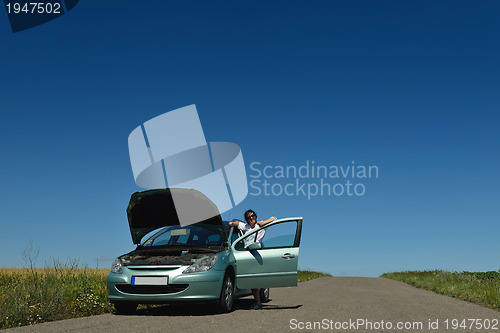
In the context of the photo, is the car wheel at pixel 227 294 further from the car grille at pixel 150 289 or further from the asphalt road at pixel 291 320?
the car grille at pixel 150 289

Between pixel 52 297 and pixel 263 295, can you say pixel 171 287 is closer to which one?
pixel 52 297

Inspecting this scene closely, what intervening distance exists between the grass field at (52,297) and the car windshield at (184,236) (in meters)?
1.45

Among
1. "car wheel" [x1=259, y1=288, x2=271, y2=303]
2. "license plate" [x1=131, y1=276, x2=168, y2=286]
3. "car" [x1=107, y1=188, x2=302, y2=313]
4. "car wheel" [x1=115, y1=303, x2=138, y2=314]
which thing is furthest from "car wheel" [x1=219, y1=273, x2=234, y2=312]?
"car wheel" [x1=259, y1=288, x2=271, y2=303]

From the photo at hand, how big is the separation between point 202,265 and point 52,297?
8.83 feet

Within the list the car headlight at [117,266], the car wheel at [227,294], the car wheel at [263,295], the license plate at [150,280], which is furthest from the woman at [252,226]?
the car headlight at [117,266]

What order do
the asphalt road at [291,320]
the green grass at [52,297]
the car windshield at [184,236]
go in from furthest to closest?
the car windshield at [184,236] < the green grass at [52,297] < the asphalt road at [291,320]

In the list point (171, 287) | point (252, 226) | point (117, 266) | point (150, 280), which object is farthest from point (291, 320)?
point (117, 266)

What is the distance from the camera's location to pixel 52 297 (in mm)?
8508

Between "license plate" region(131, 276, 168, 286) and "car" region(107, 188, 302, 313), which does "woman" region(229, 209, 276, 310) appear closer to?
"car" region(107, 188, 302, 313)

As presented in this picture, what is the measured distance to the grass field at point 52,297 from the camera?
25.1 feet

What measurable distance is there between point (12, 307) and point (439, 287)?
14294 millimetres

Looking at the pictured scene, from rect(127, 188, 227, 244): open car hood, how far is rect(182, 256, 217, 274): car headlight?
3.17ft

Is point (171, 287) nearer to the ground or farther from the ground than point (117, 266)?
nearer to the ground

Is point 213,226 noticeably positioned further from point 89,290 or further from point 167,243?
point 89,290
